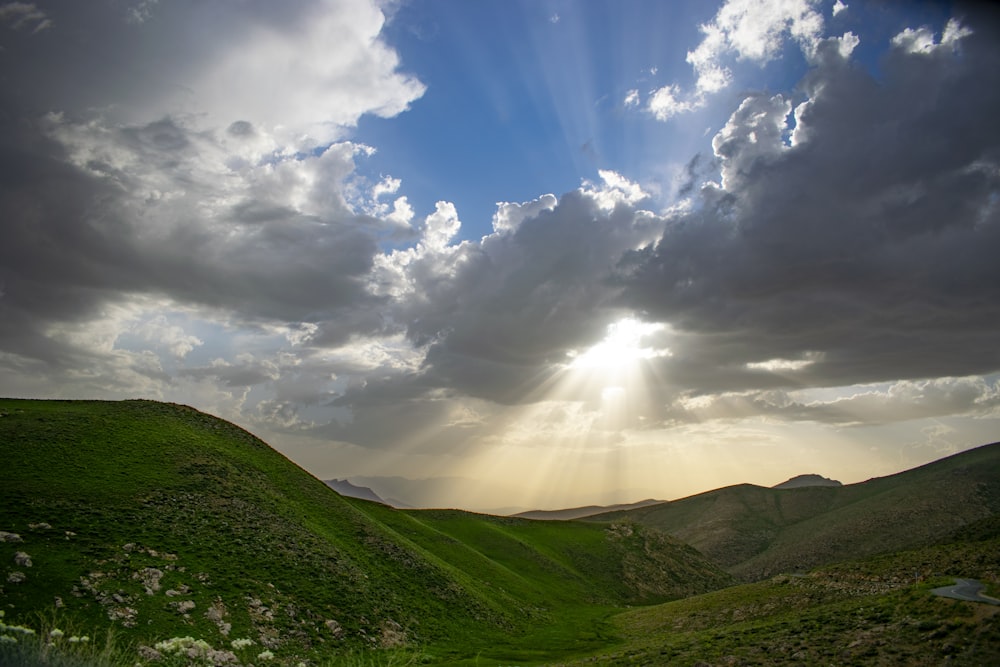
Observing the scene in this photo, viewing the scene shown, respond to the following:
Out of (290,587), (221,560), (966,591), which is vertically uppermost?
(221,560)

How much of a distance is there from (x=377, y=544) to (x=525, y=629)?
800 inches

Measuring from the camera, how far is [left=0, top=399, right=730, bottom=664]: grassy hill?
35625 millimetres

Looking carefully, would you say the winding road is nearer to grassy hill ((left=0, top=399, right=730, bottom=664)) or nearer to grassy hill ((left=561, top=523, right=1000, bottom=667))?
grassy hill ((left=561, top=523, right=1000, bottom=667))

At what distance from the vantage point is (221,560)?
4491 centimetres

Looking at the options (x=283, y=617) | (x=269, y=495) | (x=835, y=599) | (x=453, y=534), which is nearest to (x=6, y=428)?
(x=269, y=495)

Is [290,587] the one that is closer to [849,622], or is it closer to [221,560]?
[221,560]

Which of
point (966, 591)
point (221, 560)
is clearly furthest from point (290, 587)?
point (966, 591)

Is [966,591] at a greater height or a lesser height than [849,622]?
greater

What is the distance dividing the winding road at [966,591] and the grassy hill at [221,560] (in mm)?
28091

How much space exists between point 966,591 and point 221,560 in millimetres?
53617

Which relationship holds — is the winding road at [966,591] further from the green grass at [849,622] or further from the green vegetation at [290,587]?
the green vegetation at [290,587]

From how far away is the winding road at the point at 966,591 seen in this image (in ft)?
97.8

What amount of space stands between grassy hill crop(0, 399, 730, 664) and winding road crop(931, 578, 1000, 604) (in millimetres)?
28091

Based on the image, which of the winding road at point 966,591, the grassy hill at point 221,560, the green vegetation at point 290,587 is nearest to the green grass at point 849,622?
the green vegetation at point 290,587
